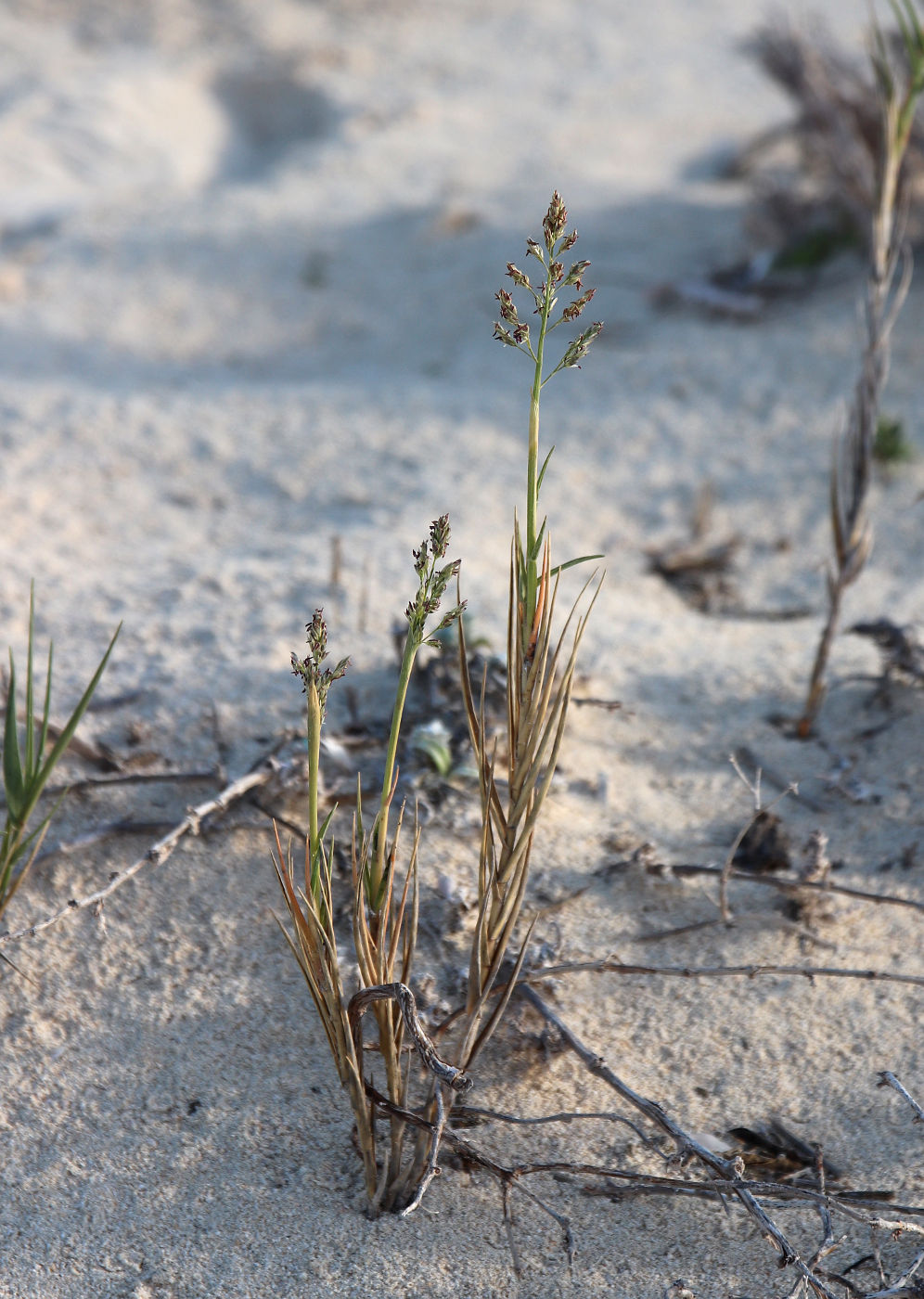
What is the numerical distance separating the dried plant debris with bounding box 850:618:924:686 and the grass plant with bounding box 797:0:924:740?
18 cm

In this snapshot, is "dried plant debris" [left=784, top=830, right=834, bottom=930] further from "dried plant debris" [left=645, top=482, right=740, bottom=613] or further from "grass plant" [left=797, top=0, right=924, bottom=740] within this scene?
"dried plant debris" [left=645, top=482, right=740, bottom=613]

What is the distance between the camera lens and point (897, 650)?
2.36 meters

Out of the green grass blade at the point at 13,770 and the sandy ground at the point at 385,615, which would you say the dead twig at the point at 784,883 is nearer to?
the sandy ground at the point at 385,615

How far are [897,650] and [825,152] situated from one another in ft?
9.56

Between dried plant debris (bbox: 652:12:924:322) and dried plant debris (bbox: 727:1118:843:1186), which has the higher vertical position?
dried plant debris (bbox: 652:12:924:322)

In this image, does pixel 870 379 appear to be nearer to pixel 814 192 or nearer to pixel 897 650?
pixel 897 650

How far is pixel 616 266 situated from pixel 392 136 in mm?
2102

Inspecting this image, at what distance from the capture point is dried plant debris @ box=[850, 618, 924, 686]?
230cm

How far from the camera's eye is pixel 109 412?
359 cm

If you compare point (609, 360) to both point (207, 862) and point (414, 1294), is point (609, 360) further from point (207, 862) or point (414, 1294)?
point (414, 1294)

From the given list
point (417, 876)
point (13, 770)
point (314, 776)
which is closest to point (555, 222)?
point (314, 776)

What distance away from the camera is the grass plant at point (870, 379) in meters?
2.07

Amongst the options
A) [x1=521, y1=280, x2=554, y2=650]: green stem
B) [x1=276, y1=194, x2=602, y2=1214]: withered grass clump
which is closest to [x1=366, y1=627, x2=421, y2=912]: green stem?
[x1=276, y1=194, x2=602, y2=1214]: withered grass clump

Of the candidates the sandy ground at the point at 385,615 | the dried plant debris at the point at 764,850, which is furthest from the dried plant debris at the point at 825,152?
the dried plant debris at the point at 764,850
